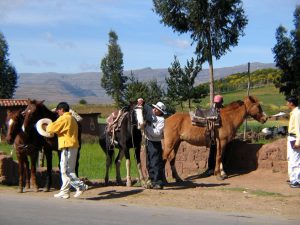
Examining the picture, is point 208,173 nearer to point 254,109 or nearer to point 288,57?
point 254,109

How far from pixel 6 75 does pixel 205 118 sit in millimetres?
75851

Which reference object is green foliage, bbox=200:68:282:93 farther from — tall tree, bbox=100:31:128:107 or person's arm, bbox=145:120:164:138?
person's arm, bbox=145:120:164:138

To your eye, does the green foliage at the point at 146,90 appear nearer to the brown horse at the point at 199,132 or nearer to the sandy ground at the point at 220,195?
the brown horse at the point at 199,132

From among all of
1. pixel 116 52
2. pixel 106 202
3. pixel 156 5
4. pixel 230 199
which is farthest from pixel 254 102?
pixel 116 52

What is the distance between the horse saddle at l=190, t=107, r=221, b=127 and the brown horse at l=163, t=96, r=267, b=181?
0.13 metres

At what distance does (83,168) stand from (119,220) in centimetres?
1383

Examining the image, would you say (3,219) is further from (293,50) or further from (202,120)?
(293,50)

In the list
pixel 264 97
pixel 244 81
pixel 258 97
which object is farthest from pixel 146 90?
pixel 244 81

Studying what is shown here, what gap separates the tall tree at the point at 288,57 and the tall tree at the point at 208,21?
947 centimetres

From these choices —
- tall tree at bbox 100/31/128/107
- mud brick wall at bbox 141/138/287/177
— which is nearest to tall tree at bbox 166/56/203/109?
Result: mud brick wall at bbox 141/138/287/177

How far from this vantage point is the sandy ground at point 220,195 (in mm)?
A: 10523

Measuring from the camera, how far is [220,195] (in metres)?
11.7

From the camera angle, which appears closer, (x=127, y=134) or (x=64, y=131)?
(x=64, y=131)

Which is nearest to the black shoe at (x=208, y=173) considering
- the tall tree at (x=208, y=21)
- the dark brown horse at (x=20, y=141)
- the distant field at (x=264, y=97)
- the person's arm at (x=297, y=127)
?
the person's arm at (x=297, y=127)
